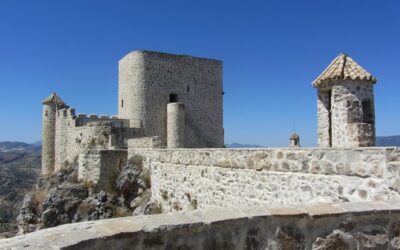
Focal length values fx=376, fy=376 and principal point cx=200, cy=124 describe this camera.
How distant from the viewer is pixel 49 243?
2438 mm

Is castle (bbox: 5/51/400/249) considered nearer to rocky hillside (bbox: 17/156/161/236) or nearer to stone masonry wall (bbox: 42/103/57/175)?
rocky hillside (bbox: 17/156/161/236)

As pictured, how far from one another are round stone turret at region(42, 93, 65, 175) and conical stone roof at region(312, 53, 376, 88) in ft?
80.6

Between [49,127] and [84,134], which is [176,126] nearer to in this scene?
[84,134]

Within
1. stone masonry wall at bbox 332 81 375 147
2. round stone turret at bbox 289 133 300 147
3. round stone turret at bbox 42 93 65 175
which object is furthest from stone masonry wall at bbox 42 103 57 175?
stone masonry wall at bbox 332 81 375 147

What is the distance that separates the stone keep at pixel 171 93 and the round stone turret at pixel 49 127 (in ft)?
18.7

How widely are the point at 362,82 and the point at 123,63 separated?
68.8 feet

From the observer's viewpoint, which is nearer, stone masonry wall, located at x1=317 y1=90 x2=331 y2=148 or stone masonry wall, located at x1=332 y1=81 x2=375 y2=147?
stone masonry wall, located at x1=332 y1=81 x2=375 y2=147

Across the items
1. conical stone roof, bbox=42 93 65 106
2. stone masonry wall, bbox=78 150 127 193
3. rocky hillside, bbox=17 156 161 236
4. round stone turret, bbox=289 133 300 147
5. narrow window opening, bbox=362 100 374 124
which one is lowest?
rocky hillside, bbox=17 156 161 236

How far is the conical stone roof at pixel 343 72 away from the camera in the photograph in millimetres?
9312

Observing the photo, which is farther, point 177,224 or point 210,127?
point 210,127

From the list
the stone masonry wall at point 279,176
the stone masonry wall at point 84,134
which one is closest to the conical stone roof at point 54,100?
the stone masonry wall at point 84,134

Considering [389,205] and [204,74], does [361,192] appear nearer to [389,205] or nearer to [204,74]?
[389,205]

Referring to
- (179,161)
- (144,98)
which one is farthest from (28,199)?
(179,161)

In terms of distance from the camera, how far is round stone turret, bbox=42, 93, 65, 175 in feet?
97.6
